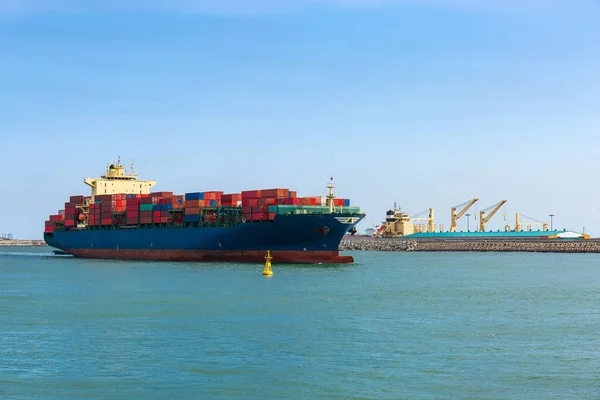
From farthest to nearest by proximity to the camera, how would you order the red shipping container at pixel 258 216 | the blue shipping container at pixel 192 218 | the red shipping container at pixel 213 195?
the red shipping container at pixel 213 195 → the blue shipping container at pixel 192 218 → the red shipping container at pixel 258 216

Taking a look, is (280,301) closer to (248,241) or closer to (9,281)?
(9,281)

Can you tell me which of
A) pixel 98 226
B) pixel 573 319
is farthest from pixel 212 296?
pixel 98 226

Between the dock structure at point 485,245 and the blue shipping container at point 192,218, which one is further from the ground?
the blue shipping container at point 192,218

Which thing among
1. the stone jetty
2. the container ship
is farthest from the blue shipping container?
the stone jetty

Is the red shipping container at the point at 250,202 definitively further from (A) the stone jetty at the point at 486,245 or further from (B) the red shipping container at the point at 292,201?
(A) the stone jetty at the point at 486,245

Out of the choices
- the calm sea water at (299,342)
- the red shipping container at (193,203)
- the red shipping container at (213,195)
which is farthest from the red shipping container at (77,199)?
the calm sea water at (299,342)

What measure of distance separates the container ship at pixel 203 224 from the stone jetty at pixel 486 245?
59642 millimetres

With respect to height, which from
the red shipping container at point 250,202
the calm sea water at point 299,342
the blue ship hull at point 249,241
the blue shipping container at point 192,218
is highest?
the red shipping container at point 250,202

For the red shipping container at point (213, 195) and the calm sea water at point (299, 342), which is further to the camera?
the red shipping container at point (213, 195)

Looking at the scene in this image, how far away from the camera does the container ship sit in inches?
2852

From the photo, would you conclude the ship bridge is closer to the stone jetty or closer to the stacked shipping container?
the stacked shipping container

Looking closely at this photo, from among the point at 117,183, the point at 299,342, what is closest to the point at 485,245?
the point at 117,183

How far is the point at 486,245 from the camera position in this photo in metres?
137

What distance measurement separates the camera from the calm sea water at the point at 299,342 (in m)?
22.5
